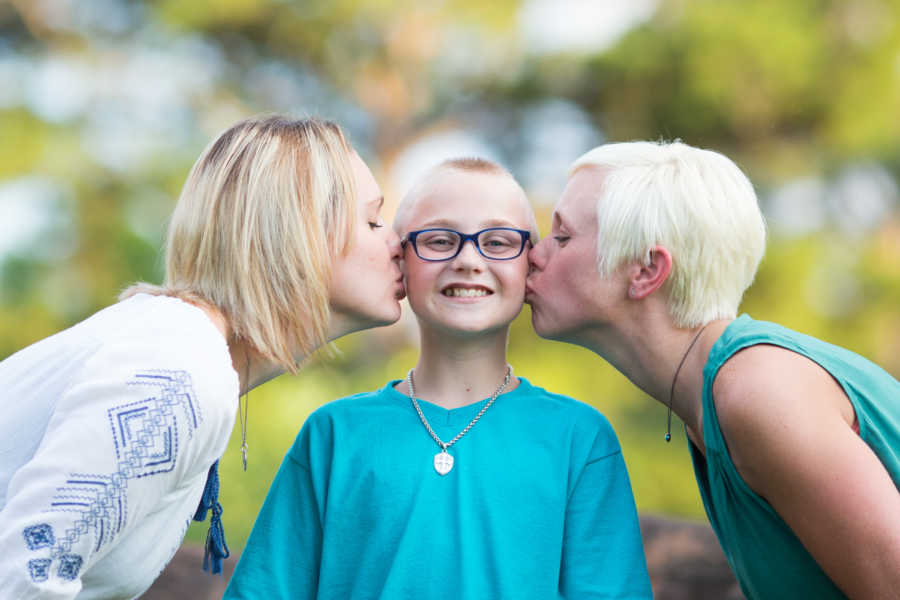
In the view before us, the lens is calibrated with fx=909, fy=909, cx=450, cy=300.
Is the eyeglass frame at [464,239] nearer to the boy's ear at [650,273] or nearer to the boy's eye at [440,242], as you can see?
the boy's eye at [440,242]

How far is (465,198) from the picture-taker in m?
1.96

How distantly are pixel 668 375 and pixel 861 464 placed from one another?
513 mm

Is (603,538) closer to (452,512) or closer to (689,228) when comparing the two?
(452,512)

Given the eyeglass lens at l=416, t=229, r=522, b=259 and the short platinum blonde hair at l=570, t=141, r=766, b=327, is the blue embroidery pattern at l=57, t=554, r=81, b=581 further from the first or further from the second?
the short platinum blonde hair at l=570, t=141, r=766, b=327

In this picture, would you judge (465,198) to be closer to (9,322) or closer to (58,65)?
(9,322)

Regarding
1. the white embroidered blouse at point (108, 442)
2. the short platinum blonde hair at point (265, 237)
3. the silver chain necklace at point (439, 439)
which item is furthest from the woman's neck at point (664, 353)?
the white embroidered blouse at point (108, 442)

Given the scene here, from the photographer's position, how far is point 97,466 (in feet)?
4.41

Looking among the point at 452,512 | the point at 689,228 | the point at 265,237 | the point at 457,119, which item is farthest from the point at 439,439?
the point at 457,119

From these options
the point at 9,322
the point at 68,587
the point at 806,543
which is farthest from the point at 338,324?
the point at 9,322

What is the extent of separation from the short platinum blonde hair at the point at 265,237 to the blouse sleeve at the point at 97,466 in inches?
13.4

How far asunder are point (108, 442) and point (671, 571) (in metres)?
1.57

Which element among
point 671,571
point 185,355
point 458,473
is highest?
point 185,355

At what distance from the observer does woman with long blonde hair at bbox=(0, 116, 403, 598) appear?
133cm

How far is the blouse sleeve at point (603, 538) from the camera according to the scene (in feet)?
5.83
